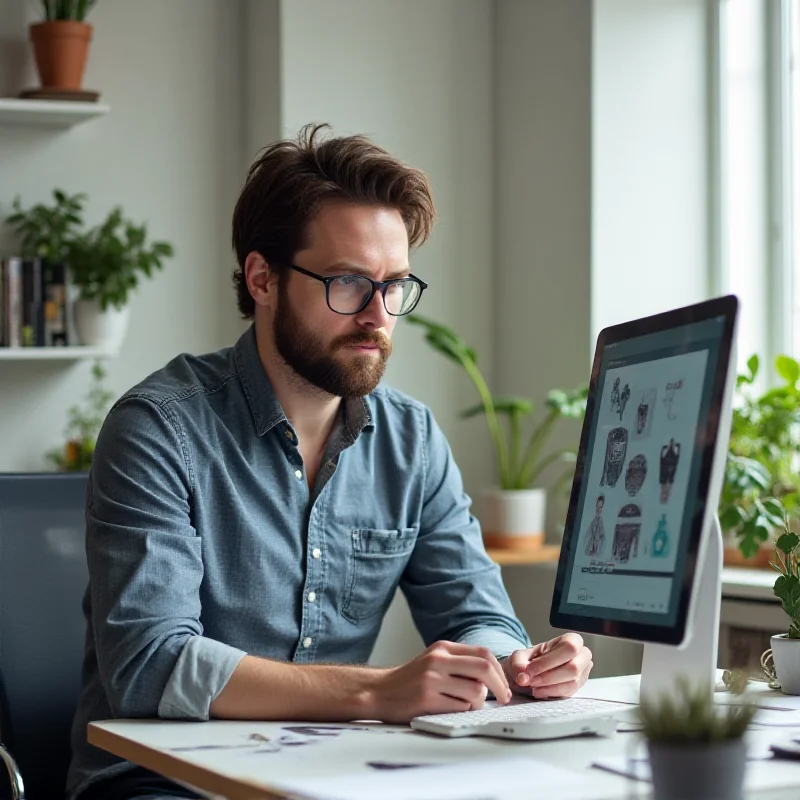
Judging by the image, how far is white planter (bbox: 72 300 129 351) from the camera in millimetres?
3367

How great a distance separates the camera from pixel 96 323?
337cm

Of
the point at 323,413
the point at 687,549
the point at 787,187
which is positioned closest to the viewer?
the point at 687,549

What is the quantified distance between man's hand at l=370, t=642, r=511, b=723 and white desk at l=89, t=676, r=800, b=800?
3cm

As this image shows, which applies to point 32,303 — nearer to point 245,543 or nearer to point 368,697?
point 245,543

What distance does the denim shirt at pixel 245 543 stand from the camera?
158cm

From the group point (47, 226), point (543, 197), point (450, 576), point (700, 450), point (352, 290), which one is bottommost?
point (450, 576)

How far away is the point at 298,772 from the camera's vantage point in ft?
3.93

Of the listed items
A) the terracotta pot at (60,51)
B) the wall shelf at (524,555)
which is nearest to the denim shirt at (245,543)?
the wall shelf at (524,555)

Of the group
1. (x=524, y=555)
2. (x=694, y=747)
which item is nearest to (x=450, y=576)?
(x=694, y=747)

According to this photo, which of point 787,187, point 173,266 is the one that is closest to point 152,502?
point 173,266

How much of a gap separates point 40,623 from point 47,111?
176cm

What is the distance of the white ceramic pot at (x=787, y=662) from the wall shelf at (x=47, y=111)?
233 cm

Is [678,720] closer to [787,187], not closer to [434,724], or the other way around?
[434,724]

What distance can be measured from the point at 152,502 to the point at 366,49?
7.35 ft
